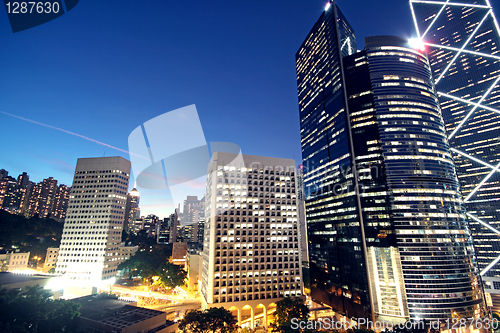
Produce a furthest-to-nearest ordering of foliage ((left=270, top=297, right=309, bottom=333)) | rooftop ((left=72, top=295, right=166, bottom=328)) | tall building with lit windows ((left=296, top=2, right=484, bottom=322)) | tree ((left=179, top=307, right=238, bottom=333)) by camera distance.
A: tall building with lit windows ((left=296, top=2, right=484, bottom=322)) < foliage ((left=270, top=297, right=309, bottom=333)) < tree ((left=179, top=307, right=238, bottom=333)) < rooftop ((left=72, top=295, right=166, bottom=328))

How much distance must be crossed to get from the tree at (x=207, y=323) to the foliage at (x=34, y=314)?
899 inches

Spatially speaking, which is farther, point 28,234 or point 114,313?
point 28,234

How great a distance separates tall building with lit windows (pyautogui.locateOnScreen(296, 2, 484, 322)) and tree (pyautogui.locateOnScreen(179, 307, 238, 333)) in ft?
159

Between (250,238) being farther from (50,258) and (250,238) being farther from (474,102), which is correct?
(474,102)

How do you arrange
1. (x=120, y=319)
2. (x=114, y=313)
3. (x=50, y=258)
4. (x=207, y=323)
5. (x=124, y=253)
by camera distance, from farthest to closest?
(x=124, y=253)
(x=50, y=258)
(x=207, y=323)
(x=114, y=313)
(x=120, y=319)

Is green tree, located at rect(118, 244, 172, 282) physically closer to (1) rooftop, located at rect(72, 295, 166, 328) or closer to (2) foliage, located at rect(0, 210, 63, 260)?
(1) rooftop, located at rect(72, 295, 166, 328)

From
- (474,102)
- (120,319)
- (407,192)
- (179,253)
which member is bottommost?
(120,319)

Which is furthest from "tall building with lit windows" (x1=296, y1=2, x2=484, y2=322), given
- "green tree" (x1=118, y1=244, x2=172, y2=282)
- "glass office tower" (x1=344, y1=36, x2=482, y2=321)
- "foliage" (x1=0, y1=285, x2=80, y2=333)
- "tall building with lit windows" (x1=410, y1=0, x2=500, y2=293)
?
"foliage" (x1=0, y1=285, x2=80, y2=333)

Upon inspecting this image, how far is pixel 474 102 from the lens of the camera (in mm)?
126500

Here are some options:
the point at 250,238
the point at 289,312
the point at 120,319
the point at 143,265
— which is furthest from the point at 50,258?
the point at 289,312

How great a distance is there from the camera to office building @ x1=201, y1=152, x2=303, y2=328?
73312 mm

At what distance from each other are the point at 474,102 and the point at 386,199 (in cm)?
10426

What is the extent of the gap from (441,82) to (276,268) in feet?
523

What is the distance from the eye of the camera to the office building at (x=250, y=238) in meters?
73.3
